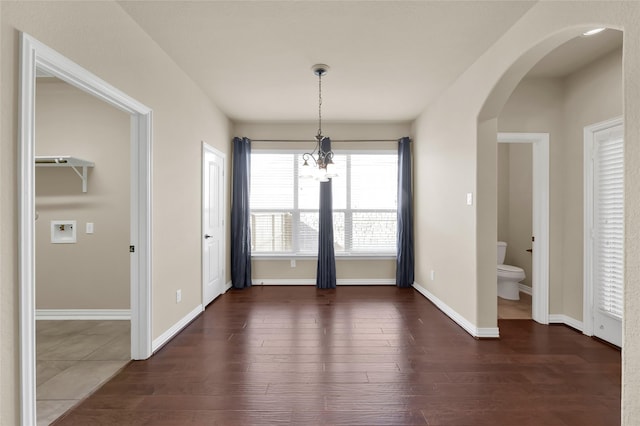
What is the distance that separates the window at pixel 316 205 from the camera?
17.7 ft

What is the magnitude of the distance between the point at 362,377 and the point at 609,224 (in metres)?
2.77

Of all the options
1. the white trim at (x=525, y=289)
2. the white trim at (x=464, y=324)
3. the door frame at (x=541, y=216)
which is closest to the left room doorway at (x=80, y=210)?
the white trim at (x=464, y=324)

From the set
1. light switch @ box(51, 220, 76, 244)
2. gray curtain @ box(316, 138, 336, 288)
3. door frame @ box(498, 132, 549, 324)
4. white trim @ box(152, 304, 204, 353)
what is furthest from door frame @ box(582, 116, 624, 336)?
light switch @ box(51, 220, 76, 244)

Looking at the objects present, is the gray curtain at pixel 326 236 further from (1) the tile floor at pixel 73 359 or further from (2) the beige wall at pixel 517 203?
(2) the beige wall at pixel 517 203

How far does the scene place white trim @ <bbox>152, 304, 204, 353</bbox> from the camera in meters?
2.88

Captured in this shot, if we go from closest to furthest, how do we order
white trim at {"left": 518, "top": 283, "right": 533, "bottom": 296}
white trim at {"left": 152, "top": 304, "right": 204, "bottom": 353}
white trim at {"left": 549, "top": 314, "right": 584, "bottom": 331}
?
white trim at {"left": 152, "top": 304, "right": 204, "bottom": 353} < white trim at {"left": 549, "top": 314, "right": 584, "bottom": 331} < white trim at {"left": 518, "top": 283, "right": 533, "bottom": 296}

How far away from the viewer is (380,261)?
17.6ft

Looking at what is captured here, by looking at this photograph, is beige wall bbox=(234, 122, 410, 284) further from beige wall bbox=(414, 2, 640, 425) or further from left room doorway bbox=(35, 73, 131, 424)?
left room doorway bbox=(35, 73, 131, 424)

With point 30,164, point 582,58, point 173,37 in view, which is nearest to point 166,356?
point 30,164

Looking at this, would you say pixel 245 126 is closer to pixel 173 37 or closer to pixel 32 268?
pixel 173 37

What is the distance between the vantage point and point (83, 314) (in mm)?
3760

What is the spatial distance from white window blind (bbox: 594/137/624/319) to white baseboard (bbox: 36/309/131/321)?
509cm

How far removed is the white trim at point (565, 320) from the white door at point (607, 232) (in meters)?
0.20

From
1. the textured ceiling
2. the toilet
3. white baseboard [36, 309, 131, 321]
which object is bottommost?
white baseboard [36, 309, 131, 321]
